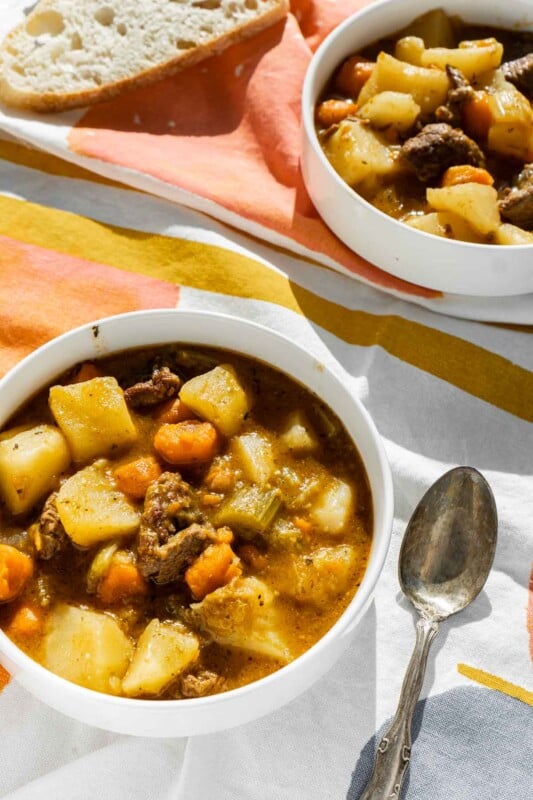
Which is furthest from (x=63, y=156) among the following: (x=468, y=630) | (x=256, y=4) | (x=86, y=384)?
(x=468, y=630)

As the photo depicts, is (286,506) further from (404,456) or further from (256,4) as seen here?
(256,4)

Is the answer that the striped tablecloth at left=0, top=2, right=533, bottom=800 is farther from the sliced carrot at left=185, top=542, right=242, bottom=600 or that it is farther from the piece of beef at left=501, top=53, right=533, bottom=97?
the piece of beef at left=501, top=53, right=533, bottom=97

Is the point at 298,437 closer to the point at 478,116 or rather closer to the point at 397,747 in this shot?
the point at 397,747

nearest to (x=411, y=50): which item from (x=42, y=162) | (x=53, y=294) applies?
(x=42, y=162)

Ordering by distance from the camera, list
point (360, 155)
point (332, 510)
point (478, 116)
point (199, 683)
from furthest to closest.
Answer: point (478, 116), point (360, 155), point (332, 510), point (199, 683)

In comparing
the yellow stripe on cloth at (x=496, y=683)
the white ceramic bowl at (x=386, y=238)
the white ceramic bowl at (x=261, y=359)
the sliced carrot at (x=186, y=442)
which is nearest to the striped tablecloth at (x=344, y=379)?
the yellow stripe on cloth at (x=496, y=683)

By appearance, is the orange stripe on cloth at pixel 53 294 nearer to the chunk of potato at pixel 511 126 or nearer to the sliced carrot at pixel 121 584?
the sliced carrot at pixel 121 584
